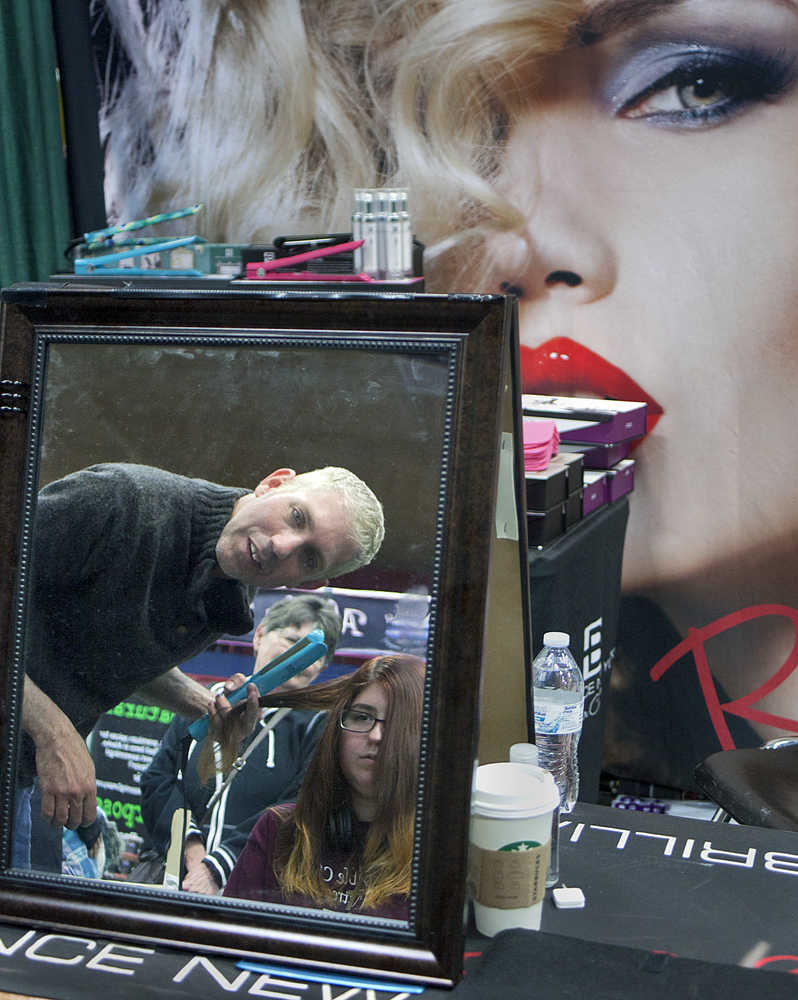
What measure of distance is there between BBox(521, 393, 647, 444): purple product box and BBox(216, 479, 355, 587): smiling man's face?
1449mm

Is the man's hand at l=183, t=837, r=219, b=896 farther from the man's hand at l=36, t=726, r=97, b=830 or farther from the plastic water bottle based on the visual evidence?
the plastic water bottle

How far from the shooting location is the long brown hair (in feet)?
3.01

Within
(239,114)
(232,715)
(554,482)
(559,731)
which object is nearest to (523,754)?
(559,731)

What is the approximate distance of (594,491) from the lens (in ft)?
7.73

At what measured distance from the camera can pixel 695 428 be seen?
8.77 ft

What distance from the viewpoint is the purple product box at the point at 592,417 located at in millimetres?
2391

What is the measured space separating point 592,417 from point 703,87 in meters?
0.83

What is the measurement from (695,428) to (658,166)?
2.07 feet

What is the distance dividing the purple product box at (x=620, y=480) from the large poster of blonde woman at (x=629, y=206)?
6.1 inches

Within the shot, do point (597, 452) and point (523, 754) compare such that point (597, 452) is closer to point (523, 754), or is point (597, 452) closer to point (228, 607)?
point (523, 754)

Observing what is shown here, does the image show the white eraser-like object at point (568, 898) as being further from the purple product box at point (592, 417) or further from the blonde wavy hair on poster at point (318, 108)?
the blonde wavy hair on poster at point (318, 108)

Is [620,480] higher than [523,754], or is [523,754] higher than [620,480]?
[620,480]

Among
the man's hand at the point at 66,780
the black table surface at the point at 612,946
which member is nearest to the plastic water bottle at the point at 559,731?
the black table surface at the point at 612,946

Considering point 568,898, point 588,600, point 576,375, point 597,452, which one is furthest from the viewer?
point 576,375
